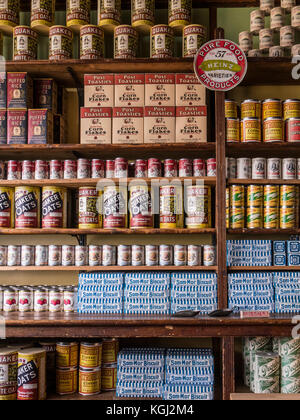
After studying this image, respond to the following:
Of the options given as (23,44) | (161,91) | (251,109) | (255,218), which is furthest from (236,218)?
(23,44)

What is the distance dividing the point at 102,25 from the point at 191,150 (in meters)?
0.97

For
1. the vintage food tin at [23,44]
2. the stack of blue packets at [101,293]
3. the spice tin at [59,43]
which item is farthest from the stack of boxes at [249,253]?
the vintage food tin at [23,44]

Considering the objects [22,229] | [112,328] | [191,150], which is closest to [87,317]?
[112,328]

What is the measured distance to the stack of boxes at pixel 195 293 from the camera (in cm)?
241

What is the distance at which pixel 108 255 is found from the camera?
2.46m

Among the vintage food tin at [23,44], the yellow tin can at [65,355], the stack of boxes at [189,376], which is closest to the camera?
the stack of boxes at [189,376]

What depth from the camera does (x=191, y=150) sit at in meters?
2.57

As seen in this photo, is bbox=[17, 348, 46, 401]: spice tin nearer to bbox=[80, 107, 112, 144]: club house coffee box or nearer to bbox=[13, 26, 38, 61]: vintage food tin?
bbox=[80, 107, 112, 144]: club house coffee box

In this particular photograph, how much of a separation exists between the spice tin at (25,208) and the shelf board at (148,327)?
2.01 feet

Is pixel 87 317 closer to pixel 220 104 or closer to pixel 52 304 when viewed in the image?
pixel 52 304

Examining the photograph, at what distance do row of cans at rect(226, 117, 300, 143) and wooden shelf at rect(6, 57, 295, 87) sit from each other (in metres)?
0.33

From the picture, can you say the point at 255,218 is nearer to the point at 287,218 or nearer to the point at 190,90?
the point at 287,218

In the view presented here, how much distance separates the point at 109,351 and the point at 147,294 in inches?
15.7

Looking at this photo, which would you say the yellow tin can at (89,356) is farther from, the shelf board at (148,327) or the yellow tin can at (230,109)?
the yellow tin can at (230,109)
